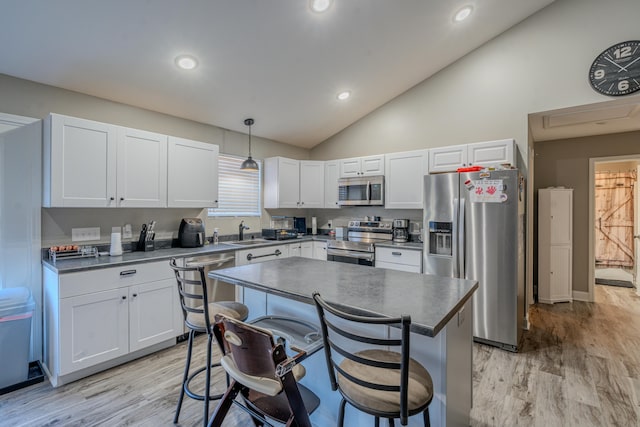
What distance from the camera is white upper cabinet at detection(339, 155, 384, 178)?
4336 mm

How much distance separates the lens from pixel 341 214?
512 cm

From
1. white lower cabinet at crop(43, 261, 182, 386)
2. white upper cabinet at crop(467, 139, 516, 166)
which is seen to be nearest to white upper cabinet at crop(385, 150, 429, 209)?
white upper cabinet at crop(467, 139, 516, 166)

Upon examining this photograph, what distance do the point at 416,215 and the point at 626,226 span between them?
5.27 metres

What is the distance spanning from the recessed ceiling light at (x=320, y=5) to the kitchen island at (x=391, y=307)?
7.10 ft

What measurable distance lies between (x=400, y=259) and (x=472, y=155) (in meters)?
1.46

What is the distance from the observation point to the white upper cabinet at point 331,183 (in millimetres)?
4801

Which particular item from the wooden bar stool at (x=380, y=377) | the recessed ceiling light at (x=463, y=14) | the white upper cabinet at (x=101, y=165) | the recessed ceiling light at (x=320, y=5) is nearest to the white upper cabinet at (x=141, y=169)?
the white upper cabinet at (x=101, y=165)

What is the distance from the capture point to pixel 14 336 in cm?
233

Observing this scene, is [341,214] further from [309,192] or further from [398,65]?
[398,65]

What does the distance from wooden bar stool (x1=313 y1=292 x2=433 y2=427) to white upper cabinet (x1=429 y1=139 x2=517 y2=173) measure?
9.33 feet

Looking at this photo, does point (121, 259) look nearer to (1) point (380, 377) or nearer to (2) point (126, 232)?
(2) point (126, 232)

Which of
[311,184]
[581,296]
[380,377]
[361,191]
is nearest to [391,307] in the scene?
[380,377]

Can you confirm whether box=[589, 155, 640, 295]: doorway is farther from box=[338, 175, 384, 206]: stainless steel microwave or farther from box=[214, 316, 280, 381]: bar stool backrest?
box=[214, 316, 280, 381]: bar stool backrest

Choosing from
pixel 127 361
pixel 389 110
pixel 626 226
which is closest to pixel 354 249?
pixel 389 110
